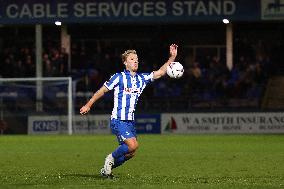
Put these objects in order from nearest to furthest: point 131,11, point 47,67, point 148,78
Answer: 1. point 148,78
2. point 131,11
3. point 47,67

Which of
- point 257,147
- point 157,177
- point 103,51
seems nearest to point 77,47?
point 103,51

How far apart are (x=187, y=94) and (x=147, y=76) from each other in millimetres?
17913

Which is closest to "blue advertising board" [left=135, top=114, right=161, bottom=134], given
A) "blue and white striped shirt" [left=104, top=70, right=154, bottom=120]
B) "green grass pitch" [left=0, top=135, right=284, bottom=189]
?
"green grass pitch" [left=0, top=135, right=284, bottom=189]

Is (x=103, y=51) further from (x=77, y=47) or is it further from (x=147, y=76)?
(x=147, y=76)

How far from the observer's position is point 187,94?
31234 mm

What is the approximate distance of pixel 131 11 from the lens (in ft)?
103

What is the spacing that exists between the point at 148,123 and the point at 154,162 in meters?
12.8

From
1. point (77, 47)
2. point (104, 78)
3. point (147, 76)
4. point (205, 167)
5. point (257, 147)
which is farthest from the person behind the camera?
point (77, 47)

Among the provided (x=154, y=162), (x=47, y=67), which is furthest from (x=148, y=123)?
(x=154, y=162)

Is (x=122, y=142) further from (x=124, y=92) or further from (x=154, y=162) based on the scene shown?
(x=154, y=162)

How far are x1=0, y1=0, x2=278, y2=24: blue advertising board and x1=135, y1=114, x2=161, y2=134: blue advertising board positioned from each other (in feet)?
12.1

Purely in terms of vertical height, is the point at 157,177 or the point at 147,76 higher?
the point at 147,76

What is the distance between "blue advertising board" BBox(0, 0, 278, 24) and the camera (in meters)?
31.0

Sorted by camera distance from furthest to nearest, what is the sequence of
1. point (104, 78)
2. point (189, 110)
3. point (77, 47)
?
1. point (77, 47)
2. point (104, 78)
3. point (189, 110)
